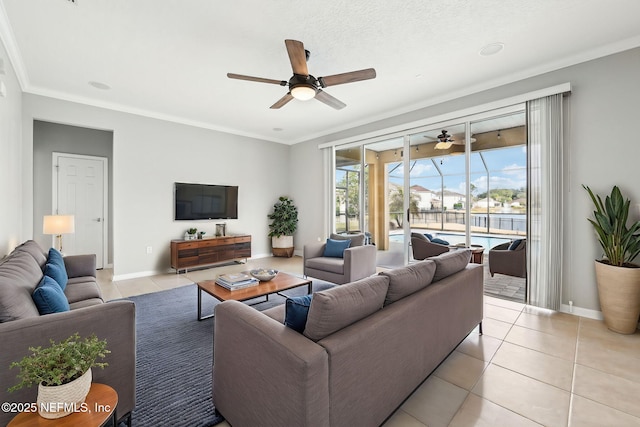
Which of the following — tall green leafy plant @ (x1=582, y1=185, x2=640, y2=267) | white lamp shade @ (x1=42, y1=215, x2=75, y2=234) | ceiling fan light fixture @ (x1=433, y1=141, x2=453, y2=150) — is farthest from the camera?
ceiling fan light fixture @ (x1=433, y1=141, x2=453, y2=150)

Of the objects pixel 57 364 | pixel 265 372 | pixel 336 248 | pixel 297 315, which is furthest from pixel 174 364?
pixel 336 248

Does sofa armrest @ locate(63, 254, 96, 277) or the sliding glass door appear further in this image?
the sliding glass door

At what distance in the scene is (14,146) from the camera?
328 centimetres

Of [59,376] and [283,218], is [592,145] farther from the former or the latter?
[283,218]

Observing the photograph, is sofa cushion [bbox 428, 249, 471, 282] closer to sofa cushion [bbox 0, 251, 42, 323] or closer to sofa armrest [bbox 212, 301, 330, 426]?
sofa armrest [bbox 212, 301, 330, 426]

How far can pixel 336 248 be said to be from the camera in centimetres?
435

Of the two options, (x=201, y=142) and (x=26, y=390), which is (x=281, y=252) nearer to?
(x=201, y=142)

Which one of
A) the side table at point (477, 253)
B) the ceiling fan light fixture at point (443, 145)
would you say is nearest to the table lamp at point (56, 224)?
the ceiling fan light fixture at point (443, 145)

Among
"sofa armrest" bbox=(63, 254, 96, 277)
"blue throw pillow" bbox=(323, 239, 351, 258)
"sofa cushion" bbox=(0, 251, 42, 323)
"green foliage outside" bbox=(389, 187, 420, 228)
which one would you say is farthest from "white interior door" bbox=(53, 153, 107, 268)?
"green foliage outside" bbox=(389, 187, 420, 228)

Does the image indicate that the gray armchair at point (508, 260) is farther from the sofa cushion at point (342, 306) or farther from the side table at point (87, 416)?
the side table at point (87, 416)

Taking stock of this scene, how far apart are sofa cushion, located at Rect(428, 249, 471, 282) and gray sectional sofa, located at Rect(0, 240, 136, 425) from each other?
6.70 feet

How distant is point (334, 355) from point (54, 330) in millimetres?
1378

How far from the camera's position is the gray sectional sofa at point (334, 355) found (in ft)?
3.76

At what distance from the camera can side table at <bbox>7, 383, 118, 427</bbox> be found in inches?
40.4
